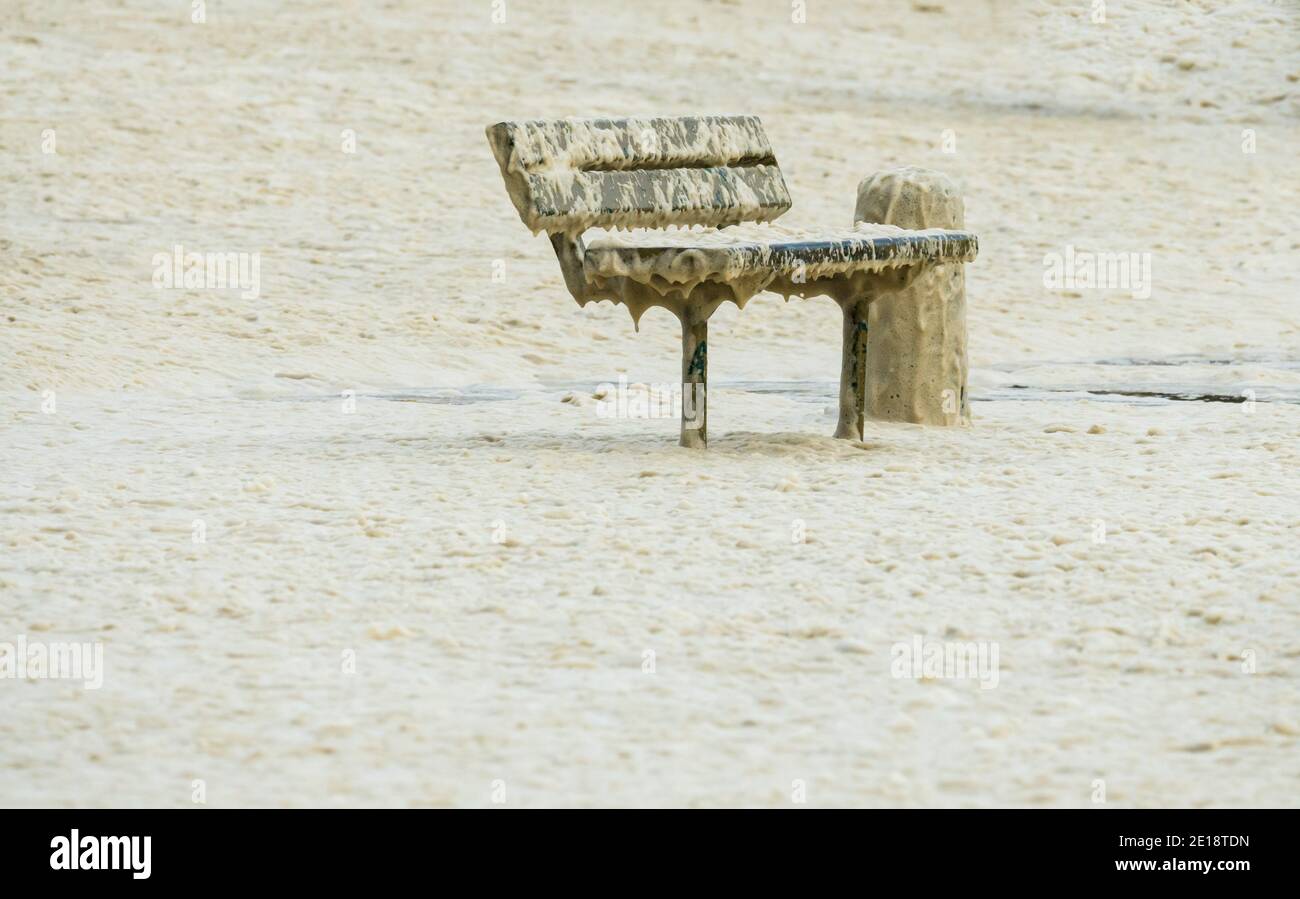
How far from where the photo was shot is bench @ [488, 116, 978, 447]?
668cm

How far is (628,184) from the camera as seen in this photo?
24.2 feet

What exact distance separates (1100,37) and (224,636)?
590 inches

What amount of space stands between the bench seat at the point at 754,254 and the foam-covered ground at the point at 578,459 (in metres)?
0.68

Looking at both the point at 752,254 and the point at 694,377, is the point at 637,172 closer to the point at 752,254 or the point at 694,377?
the point at 694,377

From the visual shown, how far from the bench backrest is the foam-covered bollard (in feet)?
1.54

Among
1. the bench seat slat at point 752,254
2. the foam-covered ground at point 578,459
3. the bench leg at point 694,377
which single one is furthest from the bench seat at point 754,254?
the foam-covered ground at point 578,459

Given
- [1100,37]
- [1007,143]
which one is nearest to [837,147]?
[1007,143]

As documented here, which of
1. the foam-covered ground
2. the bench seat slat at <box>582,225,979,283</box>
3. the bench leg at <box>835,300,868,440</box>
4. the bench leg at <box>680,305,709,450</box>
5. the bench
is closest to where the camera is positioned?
the foam-covered ground

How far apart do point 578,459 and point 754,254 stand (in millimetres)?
1020

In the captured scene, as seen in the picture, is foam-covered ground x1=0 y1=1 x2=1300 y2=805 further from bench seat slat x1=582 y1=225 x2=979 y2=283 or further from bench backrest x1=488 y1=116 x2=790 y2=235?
bench backrest x1=488 y1=116 x2=790 y2=235

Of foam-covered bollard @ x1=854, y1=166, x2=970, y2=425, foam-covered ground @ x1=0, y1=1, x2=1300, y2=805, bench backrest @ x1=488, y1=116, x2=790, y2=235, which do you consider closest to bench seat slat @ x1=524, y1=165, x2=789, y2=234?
bench backrest @ x1=488, y1=116, x2=790, y2=235

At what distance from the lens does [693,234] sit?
279 inches

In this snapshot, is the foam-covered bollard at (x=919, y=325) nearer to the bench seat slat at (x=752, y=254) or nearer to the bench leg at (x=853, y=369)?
the bench leg at (x=853, y=369)

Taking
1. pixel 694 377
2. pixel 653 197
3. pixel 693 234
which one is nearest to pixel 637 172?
pixel 653 197
